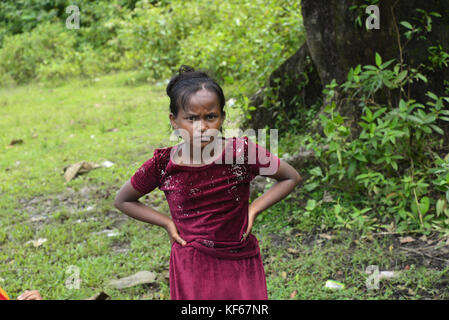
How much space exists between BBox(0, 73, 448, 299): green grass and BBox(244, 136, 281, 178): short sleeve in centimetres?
77

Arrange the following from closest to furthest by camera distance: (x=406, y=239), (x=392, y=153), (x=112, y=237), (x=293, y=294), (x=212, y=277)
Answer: (x=212, y=277)
(x=293, y=294)
(x=406, y=239)
(x=392, y=153)
(x=112, y=237)

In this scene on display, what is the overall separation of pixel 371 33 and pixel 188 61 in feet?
14.4

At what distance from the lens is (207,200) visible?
5.42ft

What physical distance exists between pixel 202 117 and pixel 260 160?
9.5 inches

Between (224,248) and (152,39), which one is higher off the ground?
(152,39)

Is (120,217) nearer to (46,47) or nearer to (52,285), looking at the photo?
(52,285)

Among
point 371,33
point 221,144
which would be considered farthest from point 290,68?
point 221,144

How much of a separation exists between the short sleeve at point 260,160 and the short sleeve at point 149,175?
31 centimetres

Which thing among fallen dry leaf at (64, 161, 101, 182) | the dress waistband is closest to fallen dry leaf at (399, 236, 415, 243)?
the dress waistband

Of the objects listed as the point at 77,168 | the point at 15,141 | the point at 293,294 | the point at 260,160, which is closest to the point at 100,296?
the point at 293,294

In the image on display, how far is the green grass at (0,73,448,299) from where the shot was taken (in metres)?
2.86

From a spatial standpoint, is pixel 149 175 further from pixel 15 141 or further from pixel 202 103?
pixel 15 141

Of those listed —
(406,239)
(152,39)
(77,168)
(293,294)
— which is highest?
(152,39)

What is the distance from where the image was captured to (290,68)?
4.62 m
